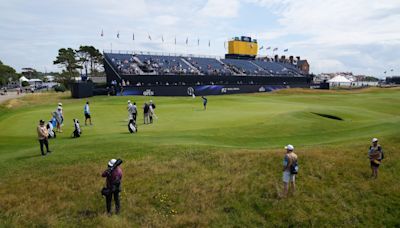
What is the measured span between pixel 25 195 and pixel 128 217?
4695 millimetres

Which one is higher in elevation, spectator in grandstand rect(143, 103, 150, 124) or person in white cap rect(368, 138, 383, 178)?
spectator in grandstand rect(143, 103, 150, 124)

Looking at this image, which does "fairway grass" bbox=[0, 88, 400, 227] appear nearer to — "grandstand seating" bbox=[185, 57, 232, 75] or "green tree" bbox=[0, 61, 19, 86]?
"grandstand seating" bbox=[185, 57, 232, 75]

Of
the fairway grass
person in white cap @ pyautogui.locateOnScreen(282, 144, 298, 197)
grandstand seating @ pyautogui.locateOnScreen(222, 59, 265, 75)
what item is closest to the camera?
person in white cap @ pyautogui.locateOnScreen(282, 144, 298, 197)

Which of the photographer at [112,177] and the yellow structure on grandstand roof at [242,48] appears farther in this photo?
the yellow structure on grandstand roof at [242,48]

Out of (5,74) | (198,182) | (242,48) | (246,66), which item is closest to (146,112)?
(198,182)

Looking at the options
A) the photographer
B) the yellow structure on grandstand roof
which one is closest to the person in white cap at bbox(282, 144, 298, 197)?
the photographer

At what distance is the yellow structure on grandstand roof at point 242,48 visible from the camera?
345ft

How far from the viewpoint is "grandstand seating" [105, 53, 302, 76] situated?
68.0 meters

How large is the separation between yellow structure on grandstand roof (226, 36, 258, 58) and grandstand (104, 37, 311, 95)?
5.21 metres

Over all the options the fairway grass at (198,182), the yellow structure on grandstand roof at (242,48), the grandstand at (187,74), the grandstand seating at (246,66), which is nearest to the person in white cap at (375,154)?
the fairway grass at (198,182)

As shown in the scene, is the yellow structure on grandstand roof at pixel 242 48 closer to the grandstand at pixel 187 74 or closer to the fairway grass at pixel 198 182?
the grandstand at pixel 187 74

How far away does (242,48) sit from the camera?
349 ft

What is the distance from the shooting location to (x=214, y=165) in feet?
58.0

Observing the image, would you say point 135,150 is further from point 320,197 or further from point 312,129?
point 312,129
